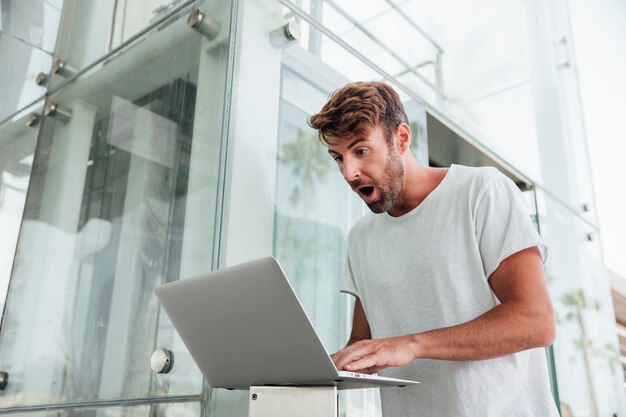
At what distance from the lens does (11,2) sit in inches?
98.5

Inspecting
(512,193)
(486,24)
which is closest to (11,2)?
(512,193)

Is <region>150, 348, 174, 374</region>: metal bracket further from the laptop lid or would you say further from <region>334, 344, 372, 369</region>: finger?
<region>334, 344, 372, 369</region>: finger

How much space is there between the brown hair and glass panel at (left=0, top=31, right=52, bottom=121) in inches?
62.1

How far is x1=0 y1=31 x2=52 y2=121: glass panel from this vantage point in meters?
2.45

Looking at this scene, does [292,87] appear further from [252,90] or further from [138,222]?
[138,222]

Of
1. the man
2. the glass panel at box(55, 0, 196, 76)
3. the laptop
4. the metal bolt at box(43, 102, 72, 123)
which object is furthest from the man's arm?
the metal bolt at box(43, 102, 72, 123)

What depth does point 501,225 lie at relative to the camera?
1409 mm

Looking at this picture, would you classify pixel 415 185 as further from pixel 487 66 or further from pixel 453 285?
pixel 487 66

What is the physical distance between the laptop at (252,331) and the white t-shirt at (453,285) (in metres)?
0.43

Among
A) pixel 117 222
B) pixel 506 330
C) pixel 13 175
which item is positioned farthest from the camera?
pixel 13 175

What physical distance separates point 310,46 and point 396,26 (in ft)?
2.80

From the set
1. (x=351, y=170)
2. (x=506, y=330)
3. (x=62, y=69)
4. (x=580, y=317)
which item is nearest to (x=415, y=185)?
(x=351, y=170)

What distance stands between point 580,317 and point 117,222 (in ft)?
10.0

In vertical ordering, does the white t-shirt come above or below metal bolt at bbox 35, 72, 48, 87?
below
